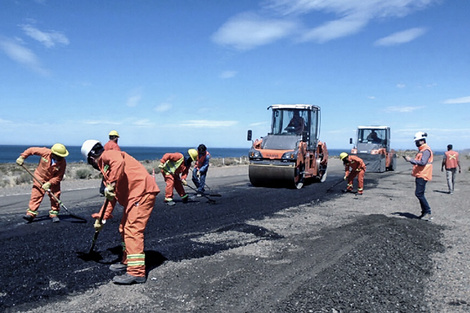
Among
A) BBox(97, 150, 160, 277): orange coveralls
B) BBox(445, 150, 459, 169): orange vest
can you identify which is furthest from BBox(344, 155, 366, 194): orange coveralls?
BBox(97, 150, 160, 277): orange coveralls

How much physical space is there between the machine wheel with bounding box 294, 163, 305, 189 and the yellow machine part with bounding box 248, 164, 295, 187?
36 cm

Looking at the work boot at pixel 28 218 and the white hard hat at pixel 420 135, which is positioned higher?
the white hard hat at pixel 420 135

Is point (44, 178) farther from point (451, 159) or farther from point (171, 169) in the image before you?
point (451, 159)

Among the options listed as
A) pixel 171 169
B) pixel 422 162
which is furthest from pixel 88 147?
pixel 422 162

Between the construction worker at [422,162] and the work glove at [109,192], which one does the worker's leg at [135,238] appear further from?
the construction worker at [422,162]

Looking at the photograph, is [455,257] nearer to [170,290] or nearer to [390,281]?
[390,281]

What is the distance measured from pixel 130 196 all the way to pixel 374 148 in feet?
65.7

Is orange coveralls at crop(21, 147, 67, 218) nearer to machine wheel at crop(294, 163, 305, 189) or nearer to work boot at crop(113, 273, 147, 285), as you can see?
work boot at crop(113, 273, 147, 285)

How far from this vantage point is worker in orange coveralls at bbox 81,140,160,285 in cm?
434

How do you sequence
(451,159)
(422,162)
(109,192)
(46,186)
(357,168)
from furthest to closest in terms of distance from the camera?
(451,159), (357,168), (422,162), (46,186), (109,192)

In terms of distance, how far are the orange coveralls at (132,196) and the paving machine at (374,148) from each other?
18.8m

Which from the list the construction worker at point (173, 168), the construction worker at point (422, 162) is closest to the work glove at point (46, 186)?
the construction worker at point (173, 168)

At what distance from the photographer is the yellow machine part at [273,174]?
12820 millimetres

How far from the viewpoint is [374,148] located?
22.3 meters
